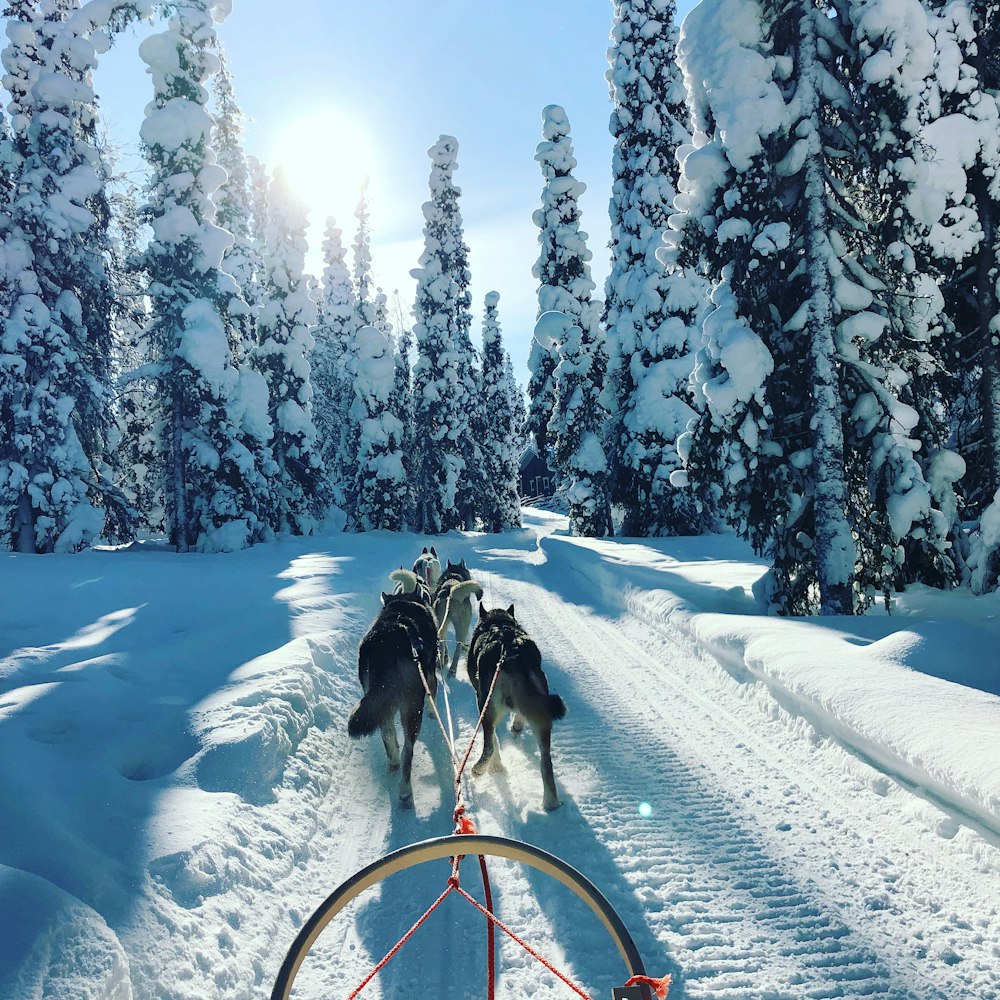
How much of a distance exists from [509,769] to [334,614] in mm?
5566

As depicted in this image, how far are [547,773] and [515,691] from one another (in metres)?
0.62

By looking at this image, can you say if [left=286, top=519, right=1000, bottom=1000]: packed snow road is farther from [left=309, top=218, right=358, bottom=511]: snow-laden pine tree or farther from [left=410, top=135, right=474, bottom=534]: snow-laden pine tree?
[left=309, top=218, right=358, bottom=511]: snow-laden pine tree

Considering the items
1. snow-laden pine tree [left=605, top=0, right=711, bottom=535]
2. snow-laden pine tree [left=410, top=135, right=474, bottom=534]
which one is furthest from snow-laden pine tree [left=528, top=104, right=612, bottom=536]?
snow-laden pine tree [left=410, top=135, right=474, bottom=534]

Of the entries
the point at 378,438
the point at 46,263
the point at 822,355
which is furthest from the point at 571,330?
the point at 822,355

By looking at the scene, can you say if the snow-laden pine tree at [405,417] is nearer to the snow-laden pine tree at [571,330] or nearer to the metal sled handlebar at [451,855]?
the snow-laden pine tree at [571,330]

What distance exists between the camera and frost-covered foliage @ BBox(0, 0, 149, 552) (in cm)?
1582

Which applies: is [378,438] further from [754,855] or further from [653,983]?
[653,983]

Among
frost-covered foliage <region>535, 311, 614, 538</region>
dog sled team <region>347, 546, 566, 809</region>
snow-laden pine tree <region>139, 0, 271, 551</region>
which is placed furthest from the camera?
frost-covered foliage <region>535, 311, 614, 538</region>

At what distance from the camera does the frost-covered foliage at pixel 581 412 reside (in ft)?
84.9

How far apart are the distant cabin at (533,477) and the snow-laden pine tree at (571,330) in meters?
44.4

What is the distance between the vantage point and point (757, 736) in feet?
18.8

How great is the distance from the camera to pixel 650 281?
865 inches

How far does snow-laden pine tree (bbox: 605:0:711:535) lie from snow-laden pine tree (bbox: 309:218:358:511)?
859 inches

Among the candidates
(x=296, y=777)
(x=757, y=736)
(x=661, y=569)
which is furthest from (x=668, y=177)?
(x=296, y=777)
